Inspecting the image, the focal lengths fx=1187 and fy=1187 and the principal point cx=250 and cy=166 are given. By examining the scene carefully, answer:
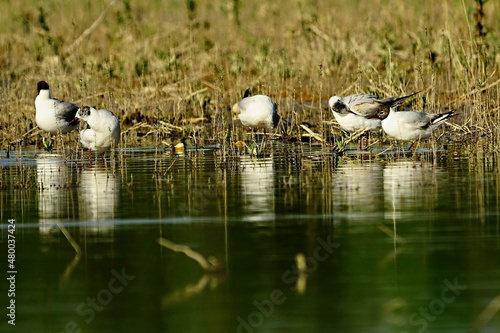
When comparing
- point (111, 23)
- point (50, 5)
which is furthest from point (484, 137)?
point (50, 5)

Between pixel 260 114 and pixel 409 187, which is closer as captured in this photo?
pixel 409 187

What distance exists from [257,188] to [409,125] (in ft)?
12.8

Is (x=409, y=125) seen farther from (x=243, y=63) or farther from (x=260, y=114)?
(x=243, y=63)

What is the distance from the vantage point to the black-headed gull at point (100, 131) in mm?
16125

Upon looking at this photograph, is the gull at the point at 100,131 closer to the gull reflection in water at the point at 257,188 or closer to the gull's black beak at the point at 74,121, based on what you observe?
the gull's black beak at the point at 74,121

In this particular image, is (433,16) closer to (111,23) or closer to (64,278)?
(111,23)

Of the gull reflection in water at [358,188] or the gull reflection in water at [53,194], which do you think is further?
the gull reflection in water at [358,188]

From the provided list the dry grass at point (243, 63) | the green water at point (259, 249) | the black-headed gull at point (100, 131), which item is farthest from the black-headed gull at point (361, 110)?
the black-headed gull at point (100, 131)

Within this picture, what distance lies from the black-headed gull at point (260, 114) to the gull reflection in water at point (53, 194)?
3188mm

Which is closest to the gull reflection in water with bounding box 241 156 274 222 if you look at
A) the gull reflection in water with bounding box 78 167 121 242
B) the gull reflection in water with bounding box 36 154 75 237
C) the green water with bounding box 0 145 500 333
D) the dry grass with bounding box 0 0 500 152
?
the green water with bounding box 0 145 500 333

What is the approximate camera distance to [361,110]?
671 inches

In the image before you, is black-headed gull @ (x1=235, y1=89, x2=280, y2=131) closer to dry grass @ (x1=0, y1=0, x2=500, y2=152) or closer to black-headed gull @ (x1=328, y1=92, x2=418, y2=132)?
dry grass @ (x1=0, y1=0, x2=500, y2=152)

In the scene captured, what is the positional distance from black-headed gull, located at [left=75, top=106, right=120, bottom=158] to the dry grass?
1259mm

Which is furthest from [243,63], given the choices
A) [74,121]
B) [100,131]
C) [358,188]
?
[358,188]
